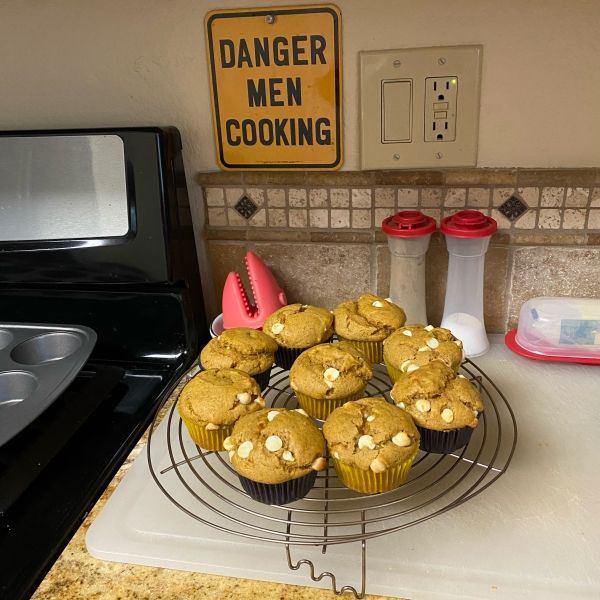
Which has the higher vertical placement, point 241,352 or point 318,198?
point 318,198

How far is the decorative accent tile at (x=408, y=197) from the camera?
2.94 feet

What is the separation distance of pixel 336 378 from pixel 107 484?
0.31 meters

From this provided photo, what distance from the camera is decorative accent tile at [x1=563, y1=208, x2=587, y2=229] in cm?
87

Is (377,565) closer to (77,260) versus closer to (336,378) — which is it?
(336,378)

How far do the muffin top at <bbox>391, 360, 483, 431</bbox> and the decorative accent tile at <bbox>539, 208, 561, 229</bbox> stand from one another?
333 mm

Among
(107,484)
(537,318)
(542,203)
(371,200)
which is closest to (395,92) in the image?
(371,200)

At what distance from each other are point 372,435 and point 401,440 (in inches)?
1.2

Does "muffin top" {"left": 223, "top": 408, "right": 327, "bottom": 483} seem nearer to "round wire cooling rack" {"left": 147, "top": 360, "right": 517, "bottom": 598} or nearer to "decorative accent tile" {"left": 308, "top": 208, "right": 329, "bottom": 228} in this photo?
"round wire cooling rack" {"left": 147, "top": 360, "right": 517, "bottom": 598}

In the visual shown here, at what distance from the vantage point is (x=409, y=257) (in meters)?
0.90

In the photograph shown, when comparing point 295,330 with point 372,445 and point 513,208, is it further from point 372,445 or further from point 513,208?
point 513,208

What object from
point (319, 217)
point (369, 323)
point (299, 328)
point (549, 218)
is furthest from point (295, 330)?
point (549, 218)

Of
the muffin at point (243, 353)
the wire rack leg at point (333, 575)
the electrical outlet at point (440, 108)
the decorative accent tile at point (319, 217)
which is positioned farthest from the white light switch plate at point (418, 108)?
the wire rack leg at point (333, 575)

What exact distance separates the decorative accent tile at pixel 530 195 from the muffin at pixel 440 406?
34 centimetres

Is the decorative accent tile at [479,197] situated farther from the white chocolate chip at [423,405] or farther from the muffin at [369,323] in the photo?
the white chocolate chip at [423,405]
